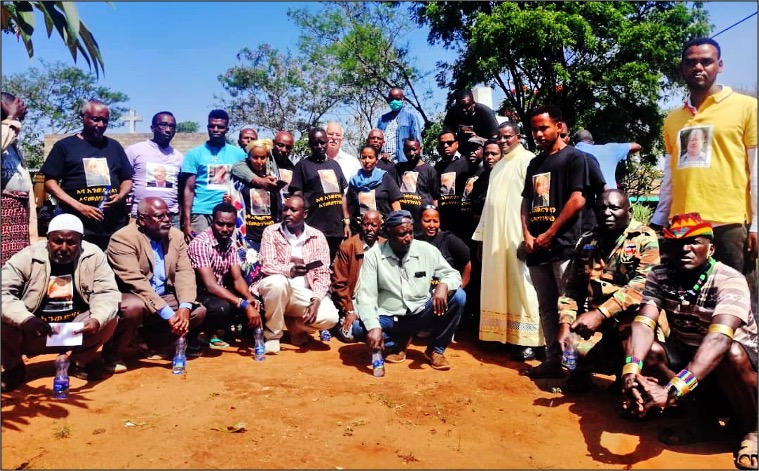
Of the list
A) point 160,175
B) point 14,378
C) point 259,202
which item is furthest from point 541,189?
point 14,378

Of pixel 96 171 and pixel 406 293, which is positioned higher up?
pixel 96 171

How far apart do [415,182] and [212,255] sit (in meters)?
2.49

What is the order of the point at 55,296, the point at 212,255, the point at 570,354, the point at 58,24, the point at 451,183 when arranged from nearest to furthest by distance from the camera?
the point at 58,24 < the point at 570,354 < the point at 55,296 < the point at 212,255 < the point at 451,183

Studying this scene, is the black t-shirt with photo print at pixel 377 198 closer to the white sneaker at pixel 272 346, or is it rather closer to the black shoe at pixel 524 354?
the white sneaker at pixel 272 346

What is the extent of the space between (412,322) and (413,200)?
5.81 feet

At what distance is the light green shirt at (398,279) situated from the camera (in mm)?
5164

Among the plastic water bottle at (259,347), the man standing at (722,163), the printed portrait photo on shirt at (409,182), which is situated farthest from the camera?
the printed portrait photo on shirt at (409,182)

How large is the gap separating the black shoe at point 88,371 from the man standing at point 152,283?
12cm

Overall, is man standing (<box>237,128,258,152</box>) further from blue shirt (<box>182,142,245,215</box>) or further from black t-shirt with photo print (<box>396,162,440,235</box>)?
black t-shirt with photo print (<box>396,162,440,235</box>)

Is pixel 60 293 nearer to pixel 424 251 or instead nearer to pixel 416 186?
pixel 424 251

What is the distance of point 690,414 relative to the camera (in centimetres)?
364

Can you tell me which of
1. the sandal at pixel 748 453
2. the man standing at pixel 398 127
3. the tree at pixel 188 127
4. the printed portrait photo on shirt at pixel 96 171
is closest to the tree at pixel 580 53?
the man standing at pixel 398 127

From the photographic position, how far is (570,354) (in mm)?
4215

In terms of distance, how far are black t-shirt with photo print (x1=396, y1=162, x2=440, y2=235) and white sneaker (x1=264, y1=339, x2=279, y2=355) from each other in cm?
207
